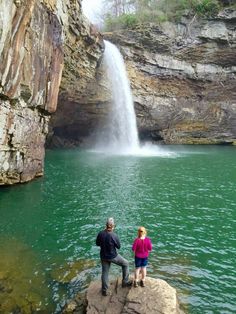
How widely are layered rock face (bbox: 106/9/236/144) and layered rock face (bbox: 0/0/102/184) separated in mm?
17629

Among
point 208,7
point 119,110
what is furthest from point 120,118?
point 208,7

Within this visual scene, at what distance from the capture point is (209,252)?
1261 cm

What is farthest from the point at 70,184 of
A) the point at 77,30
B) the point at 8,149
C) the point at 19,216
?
the point at 77,30

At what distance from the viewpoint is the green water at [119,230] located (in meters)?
9.88

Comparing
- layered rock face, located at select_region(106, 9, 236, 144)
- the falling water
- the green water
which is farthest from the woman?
layered rock face, located at select_region(106, 9, 236, 144)

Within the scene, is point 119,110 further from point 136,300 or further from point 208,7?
point 136,300

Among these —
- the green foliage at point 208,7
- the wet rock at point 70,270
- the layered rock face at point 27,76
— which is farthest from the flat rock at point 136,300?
the green foliage at point 208,7

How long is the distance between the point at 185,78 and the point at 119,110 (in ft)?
36.6

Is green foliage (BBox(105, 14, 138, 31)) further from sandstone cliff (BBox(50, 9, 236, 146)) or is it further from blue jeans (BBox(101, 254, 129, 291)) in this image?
blue jeans (BBox(101, 254, 129, 291))

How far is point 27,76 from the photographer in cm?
2181

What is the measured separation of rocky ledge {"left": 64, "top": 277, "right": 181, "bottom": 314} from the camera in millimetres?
7949

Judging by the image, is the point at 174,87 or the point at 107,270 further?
the point at 174,87

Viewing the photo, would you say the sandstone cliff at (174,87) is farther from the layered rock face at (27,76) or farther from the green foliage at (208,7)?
the layered rock face at (27,76)

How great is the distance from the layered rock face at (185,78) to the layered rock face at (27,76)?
694 inches
